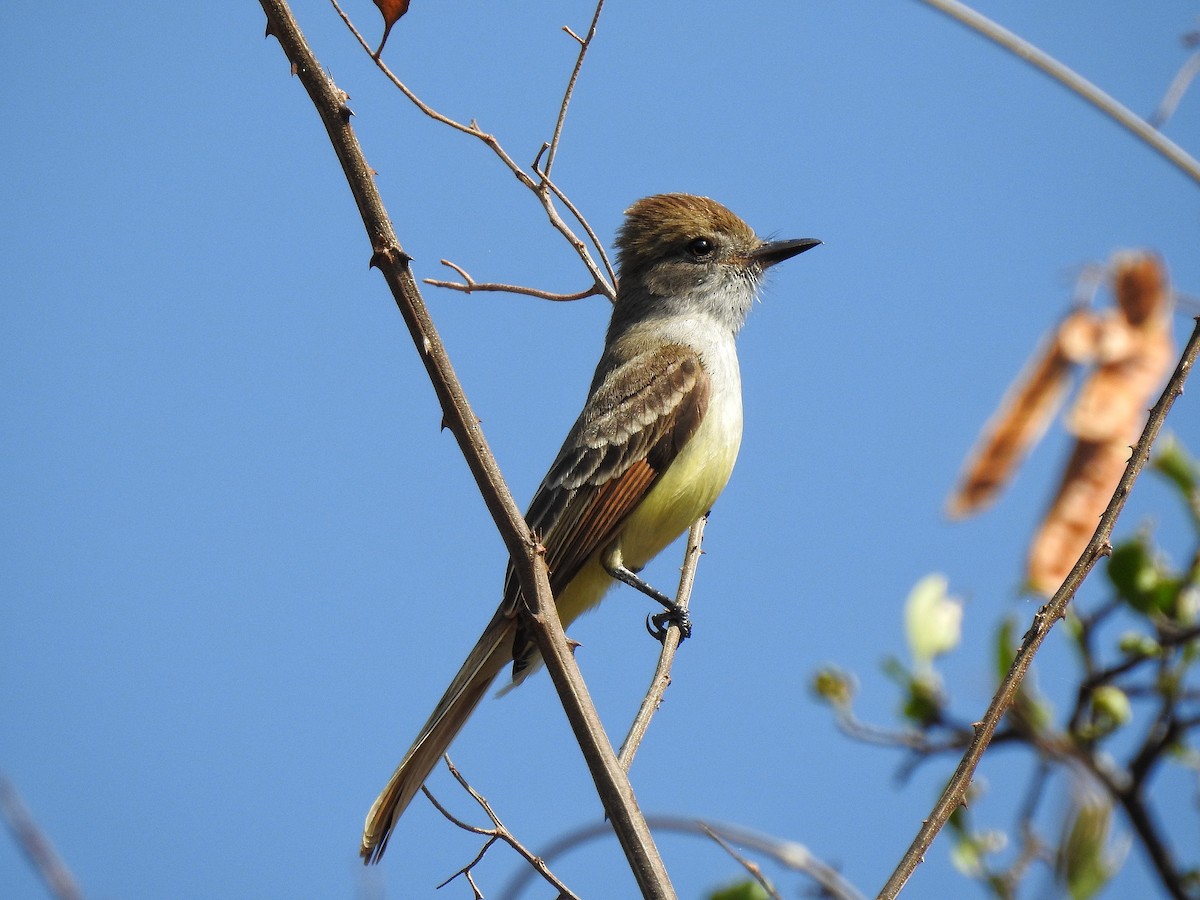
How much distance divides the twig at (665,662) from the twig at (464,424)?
1.05 ft

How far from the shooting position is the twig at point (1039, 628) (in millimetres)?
2879

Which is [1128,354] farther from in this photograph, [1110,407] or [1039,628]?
[1039,628]

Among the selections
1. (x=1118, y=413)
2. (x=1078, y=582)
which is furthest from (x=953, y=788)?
(x=1118, y=413)

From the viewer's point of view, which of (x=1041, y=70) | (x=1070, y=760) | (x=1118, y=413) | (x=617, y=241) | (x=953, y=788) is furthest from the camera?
(x=617, y=241)

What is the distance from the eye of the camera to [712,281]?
618cm

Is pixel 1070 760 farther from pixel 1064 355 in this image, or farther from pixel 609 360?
pixel 609 360

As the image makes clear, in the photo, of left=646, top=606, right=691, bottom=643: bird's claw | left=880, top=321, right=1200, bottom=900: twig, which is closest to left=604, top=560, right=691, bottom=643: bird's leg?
left=646, top=606, right=691, bottom=643: bird's claw

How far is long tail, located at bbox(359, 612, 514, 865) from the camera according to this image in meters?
4.16

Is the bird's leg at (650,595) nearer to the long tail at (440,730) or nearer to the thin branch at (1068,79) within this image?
the long tail at (440,730)

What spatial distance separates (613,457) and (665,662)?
4.64ft

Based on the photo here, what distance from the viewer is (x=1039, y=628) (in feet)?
9.87

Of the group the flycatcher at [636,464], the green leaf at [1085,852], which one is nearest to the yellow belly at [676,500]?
the flycatcher at [636,464]

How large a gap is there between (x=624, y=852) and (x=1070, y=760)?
2.12m

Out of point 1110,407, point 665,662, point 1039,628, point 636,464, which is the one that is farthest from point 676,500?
point 1039,628
